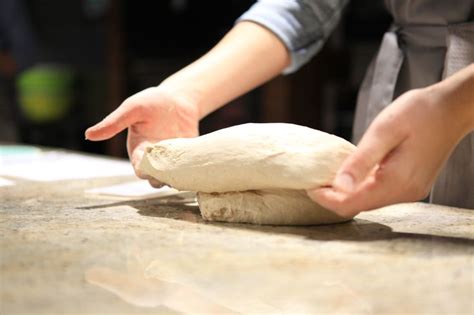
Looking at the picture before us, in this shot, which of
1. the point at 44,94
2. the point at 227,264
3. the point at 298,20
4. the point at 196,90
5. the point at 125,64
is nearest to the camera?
the point at 227,264

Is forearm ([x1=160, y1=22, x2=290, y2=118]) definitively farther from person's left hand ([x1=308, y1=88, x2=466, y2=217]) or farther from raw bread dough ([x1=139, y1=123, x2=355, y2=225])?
person's left hand ([x1=308, y1=88, x2=466, y2=217])

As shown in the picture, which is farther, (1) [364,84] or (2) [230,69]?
(1) [364,84]

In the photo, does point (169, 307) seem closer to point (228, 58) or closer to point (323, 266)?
point (323, 266)

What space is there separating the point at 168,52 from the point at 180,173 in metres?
3.32

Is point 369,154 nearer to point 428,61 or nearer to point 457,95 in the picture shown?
point 457,95

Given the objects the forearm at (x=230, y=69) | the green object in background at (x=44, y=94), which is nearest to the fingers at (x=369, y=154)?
the forearm at (x=230, y=69)

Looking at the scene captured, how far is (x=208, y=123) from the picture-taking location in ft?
13.2

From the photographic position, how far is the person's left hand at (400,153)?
35.7 inches

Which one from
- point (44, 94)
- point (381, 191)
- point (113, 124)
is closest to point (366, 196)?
point (381, 191)

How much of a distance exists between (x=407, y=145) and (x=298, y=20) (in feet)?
2.73

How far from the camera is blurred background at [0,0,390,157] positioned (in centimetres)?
360

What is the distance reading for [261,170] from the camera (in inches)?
42.6

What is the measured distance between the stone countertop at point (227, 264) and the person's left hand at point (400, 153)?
0.26 feet

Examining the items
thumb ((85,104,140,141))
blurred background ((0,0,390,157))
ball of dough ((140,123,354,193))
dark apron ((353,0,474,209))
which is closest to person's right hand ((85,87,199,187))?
thumb ((85,104,140,141))
